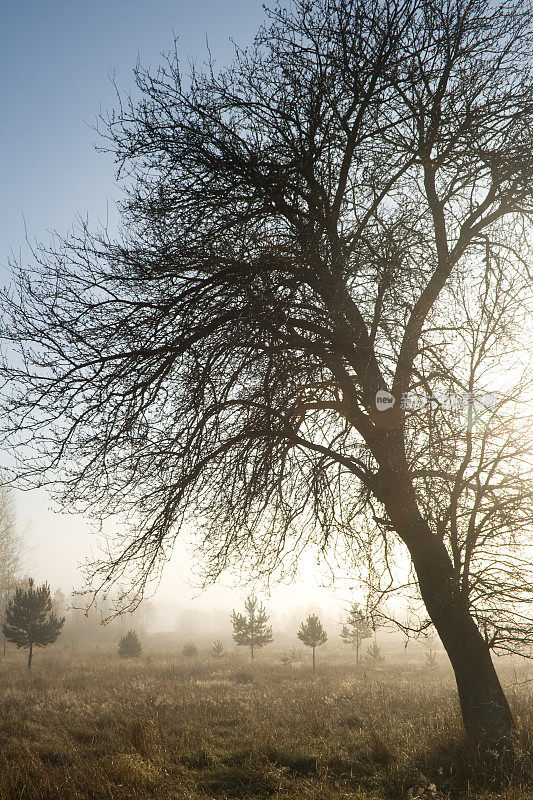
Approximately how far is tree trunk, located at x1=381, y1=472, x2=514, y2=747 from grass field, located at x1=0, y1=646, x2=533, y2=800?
337 mm

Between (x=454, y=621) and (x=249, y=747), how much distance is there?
3.79 m

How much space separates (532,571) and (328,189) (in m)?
5.17

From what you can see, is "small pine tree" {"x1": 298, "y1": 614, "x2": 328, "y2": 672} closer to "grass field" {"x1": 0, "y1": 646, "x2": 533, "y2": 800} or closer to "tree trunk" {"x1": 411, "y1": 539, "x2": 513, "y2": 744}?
"grass field" {"x1": 0, "y1": 646, "x2": 533, "y2": 800}

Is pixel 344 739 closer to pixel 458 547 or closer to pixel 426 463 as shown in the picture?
pixel 458 547

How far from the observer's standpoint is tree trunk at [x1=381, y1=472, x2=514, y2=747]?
496 centimetres

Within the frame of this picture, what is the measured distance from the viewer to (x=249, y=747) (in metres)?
6.70

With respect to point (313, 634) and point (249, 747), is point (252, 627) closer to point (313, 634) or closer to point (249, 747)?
point (313, 634)

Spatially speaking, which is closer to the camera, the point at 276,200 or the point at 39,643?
the point at 276,200

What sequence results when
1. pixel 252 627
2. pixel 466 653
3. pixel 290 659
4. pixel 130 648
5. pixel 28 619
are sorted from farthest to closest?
pixel 130 648
pixel 252 627
pixel 290 659
pixel 28 619
pixel 466 653

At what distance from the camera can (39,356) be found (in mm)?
4949

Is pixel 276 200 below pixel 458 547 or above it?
above

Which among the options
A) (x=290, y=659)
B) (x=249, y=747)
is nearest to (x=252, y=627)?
(x=290, y=659)

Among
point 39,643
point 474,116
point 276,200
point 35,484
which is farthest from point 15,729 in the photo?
point 39,643

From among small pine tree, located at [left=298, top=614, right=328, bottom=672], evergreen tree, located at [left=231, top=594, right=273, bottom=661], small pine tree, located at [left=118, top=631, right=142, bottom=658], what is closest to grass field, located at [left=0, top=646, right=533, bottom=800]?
small pine tree, located at [left=298, top=614, right=328, bottom=672]
